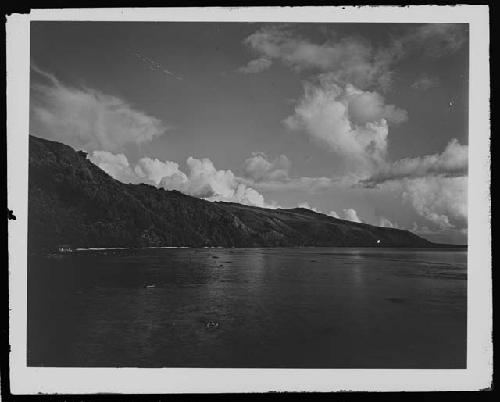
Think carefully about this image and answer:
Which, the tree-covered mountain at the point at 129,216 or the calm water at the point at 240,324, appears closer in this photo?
the calm water at the point at 240,324

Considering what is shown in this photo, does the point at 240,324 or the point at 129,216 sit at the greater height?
the point at 129,216

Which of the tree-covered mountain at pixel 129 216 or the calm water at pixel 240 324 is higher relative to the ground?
the tree-covered mountain at pixel 129 216

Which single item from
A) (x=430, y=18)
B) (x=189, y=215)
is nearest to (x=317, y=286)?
(x=430, y=18)

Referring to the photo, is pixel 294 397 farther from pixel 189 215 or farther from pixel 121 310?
pixel 189 215

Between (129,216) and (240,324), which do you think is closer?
(240,324)
